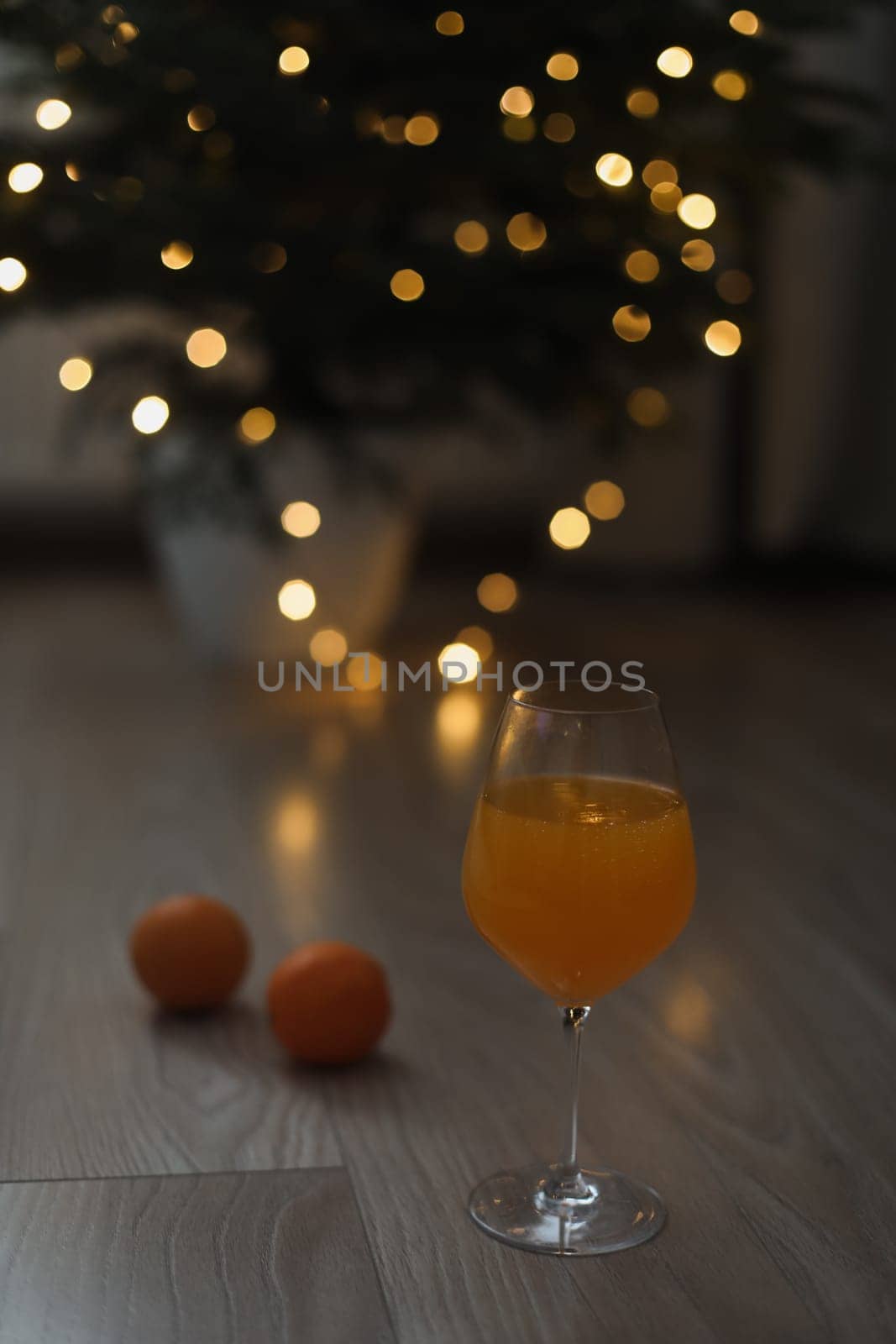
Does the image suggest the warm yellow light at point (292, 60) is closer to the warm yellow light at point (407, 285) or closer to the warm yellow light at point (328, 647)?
the warm yellow light at point (407, 285)

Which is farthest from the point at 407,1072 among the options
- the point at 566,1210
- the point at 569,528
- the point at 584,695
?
the point at 569,528

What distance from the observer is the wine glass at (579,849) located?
2.73ft

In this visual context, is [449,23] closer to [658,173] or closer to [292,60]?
[292,60]

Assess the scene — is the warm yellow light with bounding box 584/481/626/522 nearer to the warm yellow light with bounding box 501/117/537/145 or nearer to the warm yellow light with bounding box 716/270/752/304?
the warm yellow light with bounding box 716/270/752/304

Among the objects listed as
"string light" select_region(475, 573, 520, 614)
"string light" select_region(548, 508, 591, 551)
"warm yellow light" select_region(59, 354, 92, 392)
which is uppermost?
"warm yellow light" select_region(59, 354, 92, 392)

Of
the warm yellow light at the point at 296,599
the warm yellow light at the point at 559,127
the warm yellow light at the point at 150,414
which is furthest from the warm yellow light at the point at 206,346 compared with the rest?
the warm yellow light at the point at 559,127

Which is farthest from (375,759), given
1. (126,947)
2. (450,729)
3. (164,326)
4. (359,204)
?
(164,326)

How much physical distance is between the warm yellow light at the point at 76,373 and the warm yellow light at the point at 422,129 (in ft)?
1.93

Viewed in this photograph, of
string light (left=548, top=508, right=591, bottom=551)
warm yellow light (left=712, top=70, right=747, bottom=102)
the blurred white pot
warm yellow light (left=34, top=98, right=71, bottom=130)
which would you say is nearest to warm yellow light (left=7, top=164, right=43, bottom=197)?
warm yellow light (left=34, top=98, right=71, bottom=130)

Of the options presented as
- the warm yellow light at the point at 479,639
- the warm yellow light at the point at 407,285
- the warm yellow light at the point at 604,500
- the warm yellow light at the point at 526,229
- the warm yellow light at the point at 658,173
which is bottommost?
the warm yellow light at the point at 479,639

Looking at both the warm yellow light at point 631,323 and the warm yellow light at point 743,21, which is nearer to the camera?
the warm yellow light at point 743,21

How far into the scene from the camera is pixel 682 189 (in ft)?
7.57

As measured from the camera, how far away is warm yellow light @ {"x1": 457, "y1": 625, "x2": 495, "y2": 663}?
271 centimetres

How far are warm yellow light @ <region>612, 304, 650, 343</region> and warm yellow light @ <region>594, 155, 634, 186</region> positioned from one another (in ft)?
0.74
